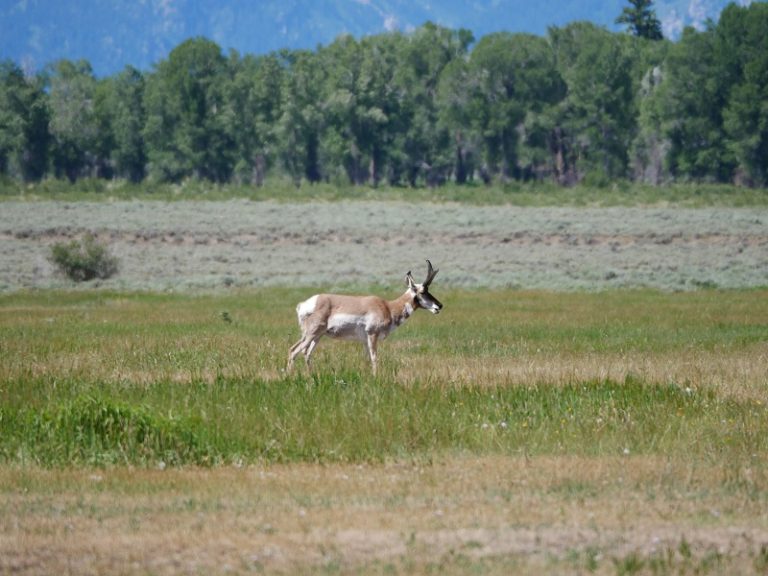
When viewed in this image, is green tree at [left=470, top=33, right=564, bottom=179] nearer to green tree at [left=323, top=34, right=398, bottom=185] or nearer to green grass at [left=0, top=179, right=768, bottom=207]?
green grass at [left=0, top=179, right=768, bottom=207]

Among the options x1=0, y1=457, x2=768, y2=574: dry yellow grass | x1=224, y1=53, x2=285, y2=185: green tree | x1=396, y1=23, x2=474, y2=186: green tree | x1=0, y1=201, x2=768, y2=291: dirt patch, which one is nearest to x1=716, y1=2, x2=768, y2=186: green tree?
x1=0, y1=201, x2=768, y2=291: dirt patch

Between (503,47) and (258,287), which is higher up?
(503,47)

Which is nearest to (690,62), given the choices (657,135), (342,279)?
(657,135)

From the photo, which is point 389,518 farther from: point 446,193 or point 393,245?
point 446,193

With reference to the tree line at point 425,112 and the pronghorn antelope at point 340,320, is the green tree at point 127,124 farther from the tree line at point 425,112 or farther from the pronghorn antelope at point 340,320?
the pronghorn antelope at point 340,320

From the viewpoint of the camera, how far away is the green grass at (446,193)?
3469 inches

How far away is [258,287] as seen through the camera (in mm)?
43812

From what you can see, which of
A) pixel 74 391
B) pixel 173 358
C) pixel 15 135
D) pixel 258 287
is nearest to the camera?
pixel 74 391

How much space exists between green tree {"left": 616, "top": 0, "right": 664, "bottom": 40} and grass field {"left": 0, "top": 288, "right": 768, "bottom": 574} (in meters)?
133

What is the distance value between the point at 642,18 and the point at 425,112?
46.1 meters

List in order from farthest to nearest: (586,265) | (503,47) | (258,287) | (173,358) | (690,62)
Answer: (503,47) → (690,62) → (586,265) → (258,287) → (173,358)

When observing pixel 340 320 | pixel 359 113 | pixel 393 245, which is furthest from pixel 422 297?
pixel 359 113

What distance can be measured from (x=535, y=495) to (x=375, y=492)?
149 cm

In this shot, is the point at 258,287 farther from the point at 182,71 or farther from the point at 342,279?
the point at 182,71
